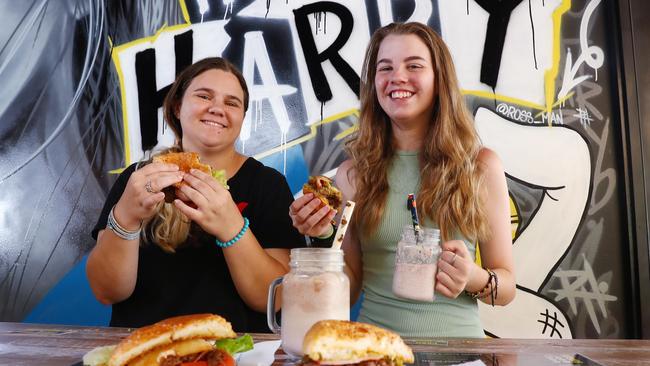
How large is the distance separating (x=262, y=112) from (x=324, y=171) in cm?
54

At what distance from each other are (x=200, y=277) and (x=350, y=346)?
1.00 m

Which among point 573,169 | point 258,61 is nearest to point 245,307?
point 258,61

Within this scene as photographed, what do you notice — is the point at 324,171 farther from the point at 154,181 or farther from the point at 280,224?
the point at 154,181

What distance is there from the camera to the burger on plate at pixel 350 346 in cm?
91

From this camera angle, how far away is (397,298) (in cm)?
170

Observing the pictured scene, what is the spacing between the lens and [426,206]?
69.9 inches

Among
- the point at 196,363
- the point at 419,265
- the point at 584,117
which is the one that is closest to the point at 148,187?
the point at 196,363

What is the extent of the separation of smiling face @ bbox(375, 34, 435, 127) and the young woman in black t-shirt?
570 mm

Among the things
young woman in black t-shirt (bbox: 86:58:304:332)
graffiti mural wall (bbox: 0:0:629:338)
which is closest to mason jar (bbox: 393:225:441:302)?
young woman in black t-shirt (bbox: 86:58:304:332)

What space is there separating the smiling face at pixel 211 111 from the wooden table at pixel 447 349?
0.78 m

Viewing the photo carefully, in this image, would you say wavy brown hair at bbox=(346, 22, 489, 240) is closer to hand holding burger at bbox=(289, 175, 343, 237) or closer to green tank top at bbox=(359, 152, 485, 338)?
green tank top at bbox=(359, 152, 485, 338)

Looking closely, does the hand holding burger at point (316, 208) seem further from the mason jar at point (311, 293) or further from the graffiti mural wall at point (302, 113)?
the graffiti mural wall at point (302, 113)

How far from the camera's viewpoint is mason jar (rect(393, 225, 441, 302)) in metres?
1.35

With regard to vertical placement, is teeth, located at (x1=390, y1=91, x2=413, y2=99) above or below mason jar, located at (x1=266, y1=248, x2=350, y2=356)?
above
